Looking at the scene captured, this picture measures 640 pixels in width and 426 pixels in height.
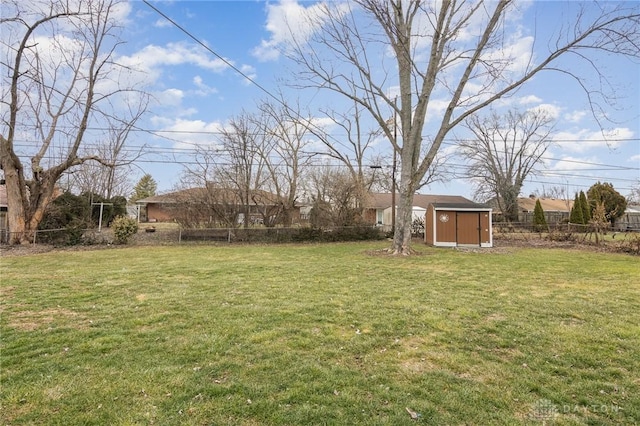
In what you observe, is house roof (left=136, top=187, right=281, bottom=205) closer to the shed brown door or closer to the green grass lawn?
the green grass lawn

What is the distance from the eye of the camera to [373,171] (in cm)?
2488

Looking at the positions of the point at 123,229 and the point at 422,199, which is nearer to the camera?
the point at 123,229

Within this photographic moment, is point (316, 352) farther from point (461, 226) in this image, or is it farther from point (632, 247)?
point (632, 247)

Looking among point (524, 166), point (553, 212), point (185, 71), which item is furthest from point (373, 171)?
point (553, 212)

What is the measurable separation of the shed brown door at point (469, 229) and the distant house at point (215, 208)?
8628 mm

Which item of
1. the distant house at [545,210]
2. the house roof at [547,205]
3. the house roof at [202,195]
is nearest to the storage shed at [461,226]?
the house roof at [202,195]

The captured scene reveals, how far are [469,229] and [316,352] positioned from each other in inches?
571

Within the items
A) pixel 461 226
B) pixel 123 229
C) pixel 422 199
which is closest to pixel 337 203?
pixel 461 226

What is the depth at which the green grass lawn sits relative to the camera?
2.26 metres

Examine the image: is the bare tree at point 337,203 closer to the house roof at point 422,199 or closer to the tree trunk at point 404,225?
the tree trunk at point 404,225

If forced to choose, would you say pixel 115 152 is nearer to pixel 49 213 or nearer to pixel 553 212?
pixel 49 213

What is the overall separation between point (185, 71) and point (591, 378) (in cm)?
1315

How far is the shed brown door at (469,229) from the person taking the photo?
1578 cm

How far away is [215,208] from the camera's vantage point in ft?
54.3
